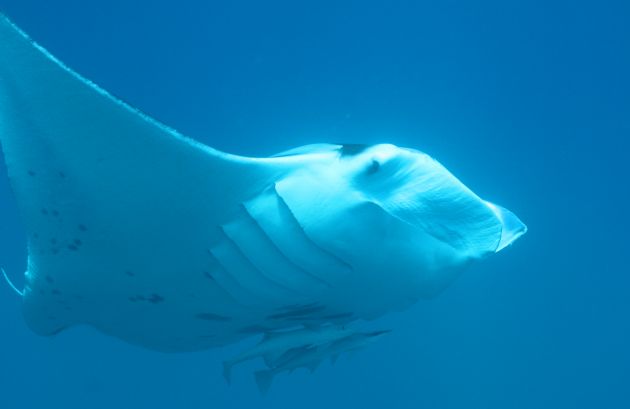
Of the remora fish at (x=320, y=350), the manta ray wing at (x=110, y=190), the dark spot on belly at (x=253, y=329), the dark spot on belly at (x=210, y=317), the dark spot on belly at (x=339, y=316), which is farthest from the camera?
the remora fish at (x=320, y=350)

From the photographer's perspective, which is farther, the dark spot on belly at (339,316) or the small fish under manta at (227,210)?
the dark spot on belly at (339,316)

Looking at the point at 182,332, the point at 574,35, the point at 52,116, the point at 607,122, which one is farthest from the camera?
the point at 607,122

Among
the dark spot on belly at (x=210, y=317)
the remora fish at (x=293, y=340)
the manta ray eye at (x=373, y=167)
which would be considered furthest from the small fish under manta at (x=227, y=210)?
the remora fish at (x=293, y=340)

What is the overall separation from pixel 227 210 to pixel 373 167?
57 cm

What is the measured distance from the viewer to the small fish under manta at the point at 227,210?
188 cm

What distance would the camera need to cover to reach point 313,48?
7.96 meters

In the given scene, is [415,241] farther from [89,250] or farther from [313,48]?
[313,48]

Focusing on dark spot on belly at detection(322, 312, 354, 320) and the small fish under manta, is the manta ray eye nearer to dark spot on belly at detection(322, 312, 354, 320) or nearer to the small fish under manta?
the small fish under manta

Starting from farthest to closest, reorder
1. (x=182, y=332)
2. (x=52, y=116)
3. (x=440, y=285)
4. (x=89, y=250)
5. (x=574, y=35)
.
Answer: (x=574, y=35) < (x=182, y=332) < (x=89, y=250) < (x=440, y=285) < (x=52, y=116)

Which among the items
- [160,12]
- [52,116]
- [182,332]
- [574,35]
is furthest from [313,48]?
[52,116]

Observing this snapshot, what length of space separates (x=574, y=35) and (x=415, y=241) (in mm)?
7936

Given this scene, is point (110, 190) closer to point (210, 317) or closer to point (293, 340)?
point (210, 317)

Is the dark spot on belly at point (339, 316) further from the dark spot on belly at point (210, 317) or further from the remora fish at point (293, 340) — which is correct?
the dark spot on belly at point (210, 317)

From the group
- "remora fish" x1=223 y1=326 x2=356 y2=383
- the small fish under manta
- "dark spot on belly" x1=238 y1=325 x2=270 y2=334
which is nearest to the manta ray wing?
the small fish under manta
